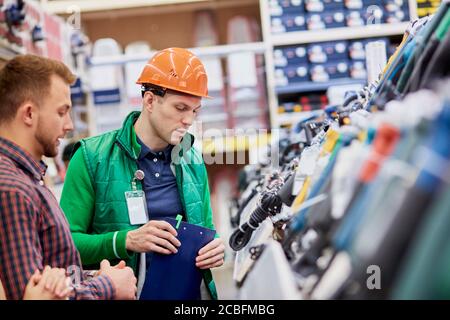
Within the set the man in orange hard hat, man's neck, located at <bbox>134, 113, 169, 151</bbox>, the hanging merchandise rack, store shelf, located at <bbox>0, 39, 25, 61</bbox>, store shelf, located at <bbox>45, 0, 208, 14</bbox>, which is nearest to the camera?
the hanging merchandise rack

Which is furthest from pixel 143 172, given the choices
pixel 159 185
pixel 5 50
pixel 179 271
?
pixel 5 50

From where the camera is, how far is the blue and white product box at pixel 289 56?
5.64 meters

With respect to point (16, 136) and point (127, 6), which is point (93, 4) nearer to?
point (127, 6)

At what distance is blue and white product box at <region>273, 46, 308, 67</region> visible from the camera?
18.5ft

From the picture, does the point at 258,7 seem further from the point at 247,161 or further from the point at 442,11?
the point at 442,11

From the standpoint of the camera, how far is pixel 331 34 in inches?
224

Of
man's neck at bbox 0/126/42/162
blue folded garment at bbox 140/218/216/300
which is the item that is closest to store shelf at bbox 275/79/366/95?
blue folded garment at bbox 140/218/216/300

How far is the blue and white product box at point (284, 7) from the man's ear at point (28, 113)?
440cm

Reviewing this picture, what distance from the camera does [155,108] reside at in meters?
2.25

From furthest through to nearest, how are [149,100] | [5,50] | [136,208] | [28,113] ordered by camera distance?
[5,50], [149,100], [136,208], [28,113]

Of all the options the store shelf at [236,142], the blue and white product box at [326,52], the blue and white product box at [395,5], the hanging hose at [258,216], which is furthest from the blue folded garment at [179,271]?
the blue and white product box at [395,5]

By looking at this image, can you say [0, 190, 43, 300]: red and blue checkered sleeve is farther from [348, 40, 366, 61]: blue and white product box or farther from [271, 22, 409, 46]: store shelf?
[348, 40, 366, 61]: blue and white product box

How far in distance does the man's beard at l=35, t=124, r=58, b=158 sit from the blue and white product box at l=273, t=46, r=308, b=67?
423 centimetres

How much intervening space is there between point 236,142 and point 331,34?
1.25 metres
